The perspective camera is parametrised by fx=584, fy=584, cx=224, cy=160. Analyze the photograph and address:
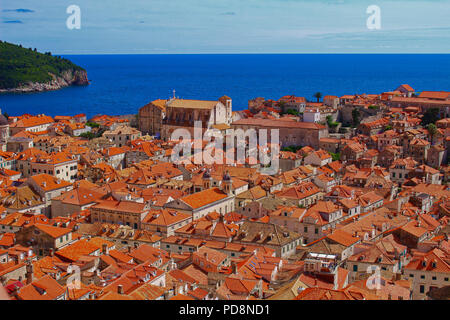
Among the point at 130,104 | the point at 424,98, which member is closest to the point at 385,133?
the point at 424,98

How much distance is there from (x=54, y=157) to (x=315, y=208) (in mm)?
13918

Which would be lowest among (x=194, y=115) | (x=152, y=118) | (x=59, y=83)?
(x=152, y=118)

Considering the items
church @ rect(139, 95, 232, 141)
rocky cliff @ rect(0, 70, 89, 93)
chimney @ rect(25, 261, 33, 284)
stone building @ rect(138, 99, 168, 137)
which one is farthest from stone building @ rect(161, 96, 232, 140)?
rocky cliff @ rect(0, 70, 89, 93)

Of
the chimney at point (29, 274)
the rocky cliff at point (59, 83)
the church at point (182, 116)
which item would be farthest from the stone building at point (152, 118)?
the rocky cliff at point (59, 83)

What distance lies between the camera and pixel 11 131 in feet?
129

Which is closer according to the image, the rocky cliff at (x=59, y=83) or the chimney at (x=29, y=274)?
the chimney at (x=29, y=274)

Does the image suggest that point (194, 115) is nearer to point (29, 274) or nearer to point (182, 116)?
point (182, 116)

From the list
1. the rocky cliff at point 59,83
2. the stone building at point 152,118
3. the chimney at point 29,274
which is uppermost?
the rocky cliff at point 59,83

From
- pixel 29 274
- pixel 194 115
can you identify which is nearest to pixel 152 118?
pixel 194 115

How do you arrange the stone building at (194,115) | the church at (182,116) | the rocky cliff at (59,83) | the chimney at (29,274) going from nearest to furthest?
the chimney at (29,274) < the stone building at (194,115) < the church at (182,116) < the rocky cliff at (59,83)

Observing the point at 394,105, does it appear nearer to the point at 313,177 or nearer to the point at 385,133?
the point at 385,133

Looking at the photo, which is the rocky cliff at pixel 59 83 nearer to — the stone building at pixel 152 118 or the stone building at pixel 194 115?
the stone building at pixel 152 118

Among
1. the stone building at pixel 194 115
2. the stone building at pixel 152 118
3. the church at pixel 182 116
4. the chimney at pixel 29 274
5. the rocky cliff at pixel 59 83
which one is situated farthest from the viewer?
the rocky cliff at pixel 59 83
